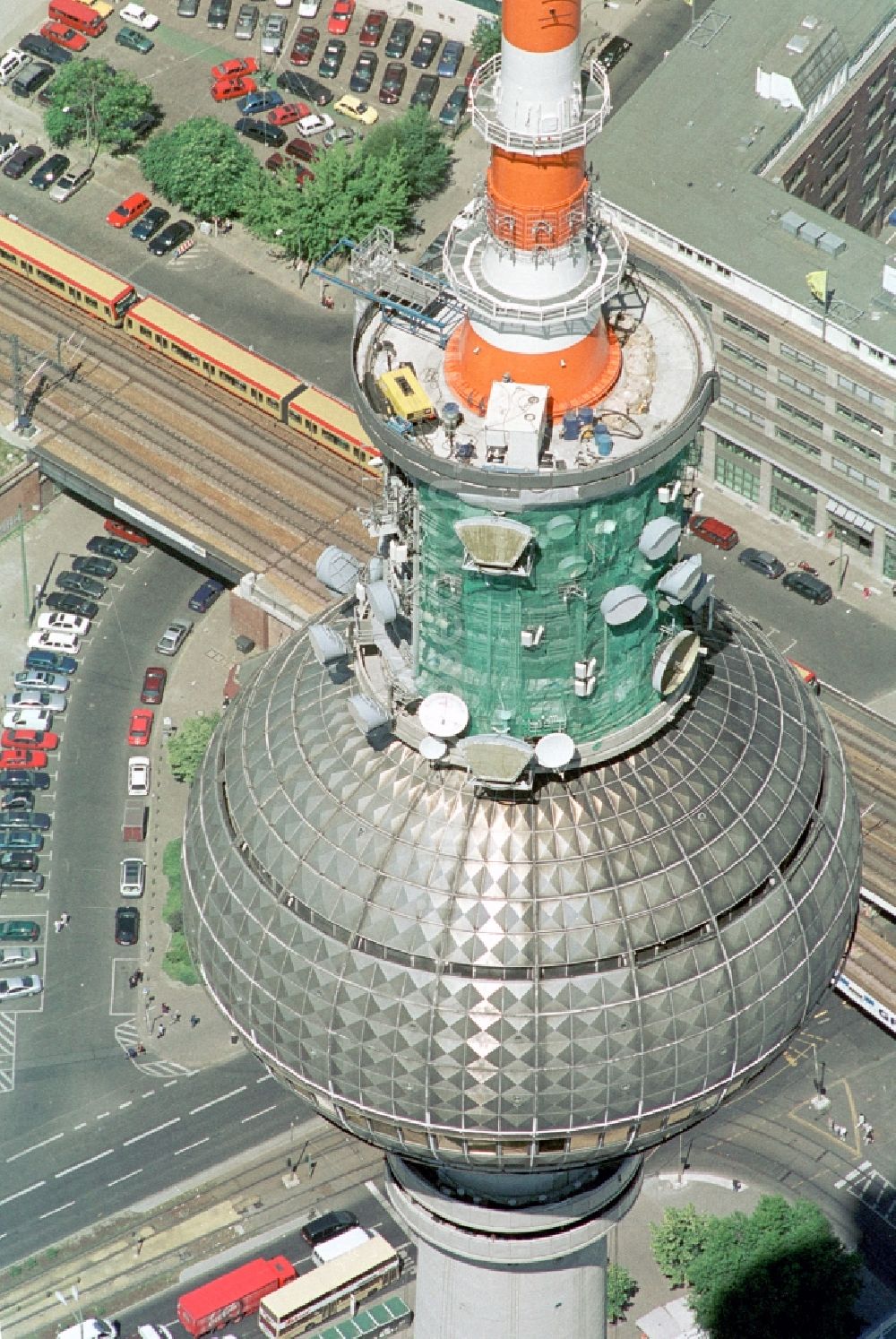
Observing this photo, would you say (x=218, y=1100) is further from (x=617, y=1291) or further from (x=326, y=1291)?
(x=617, y=1291)

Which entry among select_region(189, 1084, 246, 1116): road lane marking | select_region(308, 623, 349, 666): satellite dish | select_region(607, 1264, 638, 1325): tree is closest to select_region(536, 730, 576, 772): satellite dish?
select_region(308, 623, 349, 666): satellite dish

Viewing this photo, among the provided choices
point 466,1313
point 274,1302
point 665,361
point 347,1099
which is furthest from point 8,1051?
point 665,361

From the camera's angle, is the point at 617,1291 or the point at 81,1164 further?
the point at 81,1164

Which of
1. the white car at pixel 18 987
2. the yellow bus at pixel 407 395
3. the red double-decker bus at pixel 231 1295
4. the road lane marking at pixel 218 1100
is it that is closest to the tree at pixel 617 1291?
the red double-decker bus at pixel 231 1295

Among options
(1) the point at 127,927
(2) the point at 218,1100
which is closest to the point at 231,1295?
(2) the point at 218,1100

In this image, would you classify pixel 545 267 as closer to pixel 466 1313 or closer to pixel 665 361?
pixel 665 361

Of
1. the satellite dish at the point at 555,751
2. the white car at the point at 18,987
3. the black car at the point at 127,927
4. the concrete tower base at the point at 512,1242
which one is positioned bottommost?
the white car at the point at 18,987

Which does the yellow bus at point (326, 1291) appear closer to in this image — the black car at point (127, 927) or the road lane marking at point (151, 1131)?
the road lane marking at point (151, 1131)
